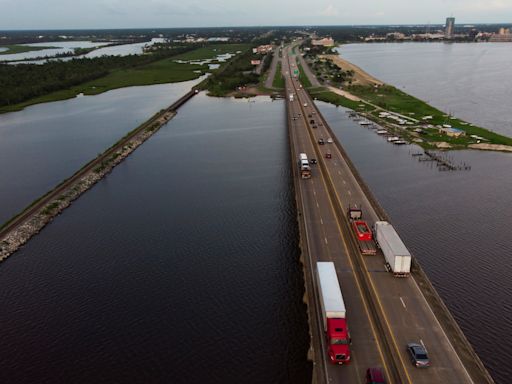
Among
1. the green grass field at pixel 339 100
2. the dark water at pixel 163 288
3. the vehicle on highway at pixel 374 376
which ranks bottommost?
the dark water at pixel 163 288

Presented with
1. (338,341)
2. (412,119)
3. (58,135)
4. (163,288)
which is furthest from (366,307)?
(58,135)

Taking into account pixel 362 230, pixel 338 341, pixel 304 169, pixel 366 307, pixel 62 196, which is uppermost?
pixel 304 169

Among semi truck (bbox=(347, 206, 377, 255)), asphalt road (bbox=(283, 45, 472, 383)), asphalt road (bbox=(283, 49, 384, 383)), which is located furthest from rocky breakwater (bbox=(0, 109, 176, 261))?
semi truck (bbox=(347, 206, 377, 255))

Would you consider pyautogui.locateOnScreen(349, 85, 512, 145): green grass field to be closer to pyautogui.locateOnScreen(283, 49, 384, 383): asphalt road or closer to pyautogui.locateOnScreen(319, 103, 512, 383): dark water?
pyautogui.locateOnScreen(319, 103, 512, 383): dark water

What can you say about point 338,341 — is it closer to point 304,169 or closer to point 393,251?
point 393,251

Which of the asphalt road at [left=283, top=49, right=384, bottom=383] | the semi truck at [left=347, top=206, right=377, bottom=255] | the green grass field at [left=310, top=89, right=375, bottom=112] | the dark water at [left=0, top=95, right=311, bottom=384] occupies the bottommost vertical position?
the dark water at [left=0, top=95, right=311, bottom=384]

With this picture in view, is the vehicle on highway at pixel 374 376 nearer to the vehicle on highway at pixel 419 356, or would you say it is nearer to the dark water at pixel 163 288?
the vehicle on highway at pixel 419 356

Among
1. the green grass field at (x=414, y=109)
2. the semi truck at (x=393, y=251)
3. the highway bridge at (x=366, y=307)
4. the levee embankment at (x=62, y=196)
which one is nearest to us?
the highway bridge at (x=366, y=307)

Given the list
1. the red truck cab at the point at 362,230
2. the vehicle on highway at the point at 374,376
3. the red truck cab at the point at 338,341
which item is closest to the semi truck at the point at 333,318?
the red truck cab at the point at 338,341
